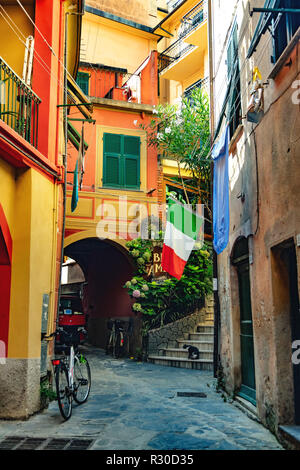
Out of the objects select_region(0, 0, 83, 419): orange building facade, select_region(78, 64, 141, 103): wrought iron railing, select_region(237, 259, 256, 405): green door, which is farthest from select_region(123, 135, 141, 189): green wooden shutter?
select_region(237, 259, 256, 405): green door

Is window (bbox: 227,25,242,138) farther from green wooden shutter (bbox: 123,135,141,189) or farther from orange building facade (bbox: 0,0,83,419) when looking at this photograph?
green wooden shutter (bbox: 123,135,141,189)

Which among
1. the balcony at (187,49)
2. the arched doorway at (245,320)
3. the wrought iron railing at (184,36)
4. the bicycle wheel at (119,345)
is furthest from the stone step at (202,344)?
the wrought iron railing at (184,36)

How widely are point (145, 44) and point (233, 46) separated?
1105cm

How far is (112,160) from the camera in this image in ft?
49.0

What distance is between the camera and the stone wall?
13766 mm

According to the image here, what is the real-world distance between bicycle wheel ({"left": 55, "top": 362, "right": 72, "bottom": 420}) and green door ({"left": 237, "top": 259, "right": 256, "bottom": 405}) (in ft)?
9.05

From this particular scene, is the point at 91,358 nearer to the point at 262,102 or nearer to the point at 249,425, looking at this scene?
the point at 249,425

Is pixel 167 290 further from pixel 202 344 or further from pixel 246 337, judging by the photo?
pixel 246 337

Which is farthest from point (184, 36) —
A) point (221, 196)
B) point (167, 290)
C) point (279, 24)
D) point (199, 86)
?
point (279, 24)

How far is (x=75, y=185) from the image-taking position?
9.97 m

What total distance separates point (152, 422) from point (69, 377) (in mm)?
1464

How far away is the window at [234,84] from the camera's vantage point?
7.83m

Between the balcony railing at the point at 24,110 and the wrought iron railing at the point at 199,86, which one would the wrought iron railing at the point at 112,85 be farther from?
the balcony railing at the point at 24,110
